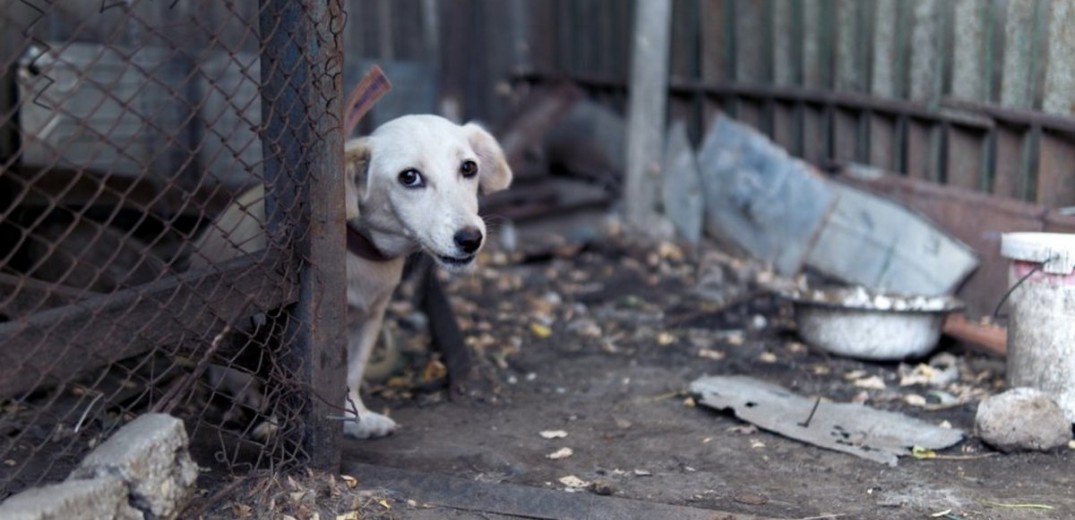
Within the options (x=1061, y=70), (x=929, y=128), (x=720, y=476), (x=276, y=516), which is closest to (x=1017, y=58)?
(x=1061, y=70)

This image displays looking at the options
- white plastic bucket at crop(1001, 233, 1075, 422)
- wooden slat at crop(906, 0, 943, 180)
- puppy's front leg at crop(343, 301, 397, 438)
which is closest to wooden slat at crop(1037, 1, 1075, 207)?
wooden slat at crop(906, 0, 943, 180)

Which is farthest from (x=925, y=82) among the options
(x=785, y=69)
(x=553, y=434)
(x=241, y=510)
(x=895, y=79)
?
(x=241, y=510)

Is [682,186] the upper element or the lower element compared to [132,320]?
lower

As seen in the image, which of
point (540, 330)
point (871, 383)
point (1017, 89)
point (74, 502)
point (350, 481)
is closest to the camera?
point (74, 502)

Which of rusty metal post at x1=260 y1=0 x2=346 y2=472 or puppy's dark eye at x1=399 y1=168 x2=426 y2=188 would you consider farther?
puppy's dark eye at x1=399 y1=168 x2=426 y2=188

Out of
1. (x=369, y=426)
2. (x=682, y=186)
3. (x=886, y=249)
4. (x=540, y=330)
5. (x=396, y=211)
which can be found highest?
(x=396, y=211)

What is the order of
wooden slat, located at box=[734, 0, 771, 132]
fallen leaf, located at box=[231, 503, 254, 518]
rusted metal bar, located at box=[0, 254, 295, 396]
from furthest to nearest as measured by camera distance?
wooden slat, located at box=[734, 0, 771, 132] → fallen leaf, located at box=[231, 503, 254, 518] → rusted metal bar, located at box=[0, 254, 295, 396]

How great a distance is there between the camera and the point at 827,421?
436 centimetres

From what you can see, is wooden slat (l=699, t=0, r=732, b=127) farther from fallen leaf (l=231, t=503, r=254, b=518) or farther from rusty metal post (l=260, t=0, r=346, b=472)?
fallen leaf (l=231, t=503, r=254, b=518)

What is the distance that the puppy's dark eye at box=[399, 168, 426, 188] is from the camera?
3863 mm

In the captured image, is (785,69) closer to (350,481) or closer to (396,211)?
(396,211)

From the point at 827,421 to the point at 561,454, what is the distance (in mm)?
1047

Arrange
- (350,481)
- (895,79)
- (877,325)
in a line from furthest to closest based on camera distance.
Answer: (895,79) → (877,325) → (350,481)

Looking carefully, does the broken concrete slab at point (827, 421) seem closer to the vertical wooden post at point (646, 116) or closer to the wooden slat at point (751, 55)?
the wooden slat at point (751, 55)
